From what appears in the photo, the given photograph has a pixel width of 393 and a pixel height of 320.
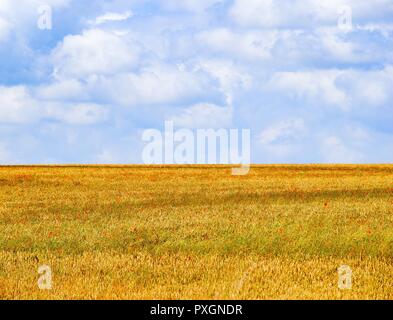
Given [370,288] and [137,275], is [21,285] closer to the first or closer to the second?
[137,275]

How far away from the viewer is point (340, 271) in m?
13.8

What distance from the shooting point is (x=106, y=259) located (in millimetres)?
15180

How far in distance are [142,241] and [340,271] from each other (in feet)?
22.6

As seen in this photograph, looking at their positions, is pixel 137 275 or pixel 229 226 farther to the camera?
pixel 229 226

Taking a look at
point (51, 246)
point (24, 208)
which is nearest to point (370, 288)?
point (51, 246)

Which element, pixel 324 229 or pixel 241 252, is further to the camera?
pixel 324 229

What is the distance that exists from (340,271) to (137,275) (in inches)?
181
